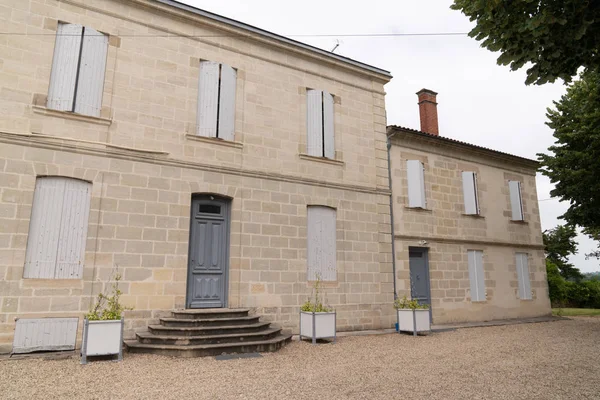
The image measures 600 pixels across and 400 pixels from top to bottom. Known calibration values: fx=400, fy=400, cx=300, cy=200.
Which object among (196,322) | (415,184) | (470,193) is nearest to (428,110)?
(470,193)

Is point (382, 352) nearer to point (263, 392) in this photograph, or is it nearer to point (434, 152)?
point (263, 392)

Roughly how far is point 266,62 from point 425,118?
6.77 meters

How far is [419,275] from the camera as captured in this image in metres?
11.4

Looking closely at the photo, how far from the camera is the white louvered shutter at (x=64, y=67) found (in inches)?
291

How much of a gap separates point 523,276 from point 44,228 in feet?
45.7

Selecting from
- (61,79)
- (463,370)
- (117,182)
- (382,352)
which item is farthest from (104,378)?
(61,79)

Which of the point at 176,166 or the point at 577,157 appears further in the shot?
the point at 577,157

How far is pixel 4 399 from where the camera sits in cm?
430

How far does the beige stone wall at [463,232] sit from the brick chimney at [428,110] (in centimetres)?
141

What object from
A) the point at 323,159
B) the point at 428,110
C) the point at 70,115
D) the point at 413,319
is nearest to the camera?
the point at 70,115

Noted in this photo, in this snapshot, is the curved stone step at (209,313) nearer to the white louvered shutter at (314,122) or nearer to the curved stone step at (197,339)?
the curved stone step at (197,339)

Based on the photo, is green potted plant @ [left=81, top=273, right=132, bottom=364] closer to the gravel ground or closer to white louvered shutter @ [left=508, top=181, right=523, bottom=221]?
the gravel ground

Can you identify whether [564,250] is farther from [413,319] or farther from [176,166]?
[176,166]

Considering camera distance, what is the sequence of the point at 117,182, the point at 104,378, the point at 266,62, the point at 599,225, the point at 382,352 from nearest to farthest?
the point at 104,378
the point at 382,352
the point at 117,182
the point at 266,62
the point at 599,225
